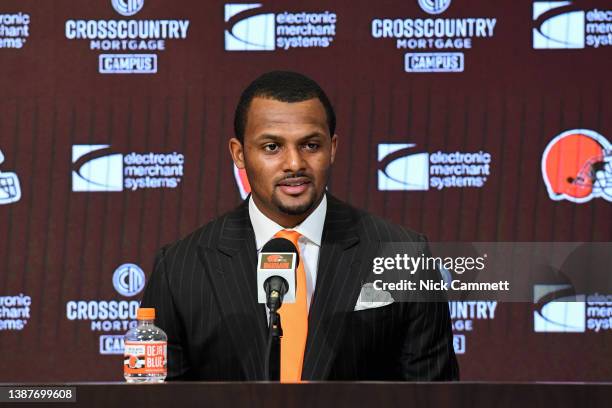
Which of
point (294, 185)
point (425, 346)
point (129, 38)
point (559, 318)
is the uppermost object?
point (129, 38)

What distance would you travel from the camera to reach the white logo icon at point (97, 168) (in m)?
3.90

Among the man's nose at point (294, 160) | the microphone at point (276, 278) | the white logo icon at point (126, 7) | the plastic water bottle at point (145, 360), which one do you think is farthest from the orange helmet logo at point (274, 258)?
the white logo icon at point (126, 7)

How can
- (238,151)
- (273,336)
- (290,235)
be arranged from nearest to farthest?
(273,336)
(290,235)
(238,151)

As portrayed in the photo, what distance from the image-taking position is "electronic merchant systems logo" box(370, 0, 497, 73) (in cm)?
387

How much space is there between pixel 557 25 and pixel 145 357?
2.60 metres

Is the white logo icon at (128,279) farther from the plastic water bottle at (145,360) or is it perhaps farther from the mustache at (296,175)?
the plastic water bottle at (145,360)

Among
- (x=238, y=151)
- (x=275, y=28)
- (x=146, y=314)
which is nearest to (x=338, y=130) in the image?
(x=275, y=28)

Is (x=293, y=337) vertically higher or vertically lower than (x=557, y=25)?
lower

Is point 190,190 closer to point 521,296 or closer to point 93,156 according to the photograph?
point 93,156

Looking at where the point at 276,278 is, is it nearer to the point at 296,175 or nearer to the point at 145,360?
the point at 145,360

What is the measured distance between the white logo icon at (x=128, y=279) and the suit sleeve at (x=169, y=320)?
1733mm

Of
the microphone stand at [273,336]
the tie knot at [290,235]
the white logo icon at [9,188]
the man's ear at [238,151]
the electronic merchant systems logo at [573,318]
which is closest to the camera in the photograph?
the microphone stand at [273,336]

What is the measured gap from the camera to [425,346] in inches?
81.4

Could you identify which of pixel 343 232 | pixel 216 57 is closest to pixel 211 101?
pixel 216 57
